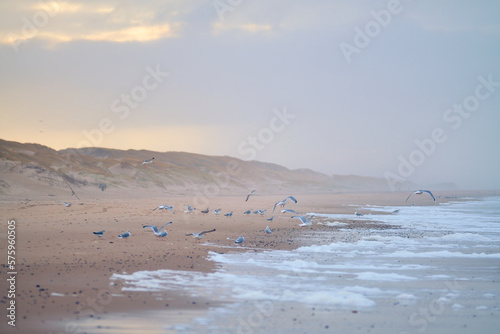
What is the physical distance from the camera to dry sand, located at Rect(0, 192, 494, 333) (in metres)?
8.21

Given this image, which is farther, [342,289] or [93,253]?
[93,253]

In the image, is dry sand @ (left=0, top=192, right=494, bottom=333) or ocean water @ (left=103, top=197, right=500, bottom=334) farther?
dry sand @ (left=0, top=192, right=494, bottom=333)

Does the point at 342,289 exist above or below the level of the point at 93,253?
below

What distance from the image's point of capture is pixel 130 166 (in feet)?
205

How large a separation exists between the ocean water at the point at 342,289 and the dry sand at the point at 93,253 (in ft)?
2.15

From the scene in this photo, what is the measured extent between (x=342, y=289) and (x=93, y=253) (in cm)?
674

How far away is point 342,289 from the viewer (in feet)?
32.9

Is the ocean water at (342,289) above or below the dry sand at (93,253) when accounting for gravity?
below

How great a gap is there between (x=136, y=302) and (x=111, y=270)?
8.68 feet

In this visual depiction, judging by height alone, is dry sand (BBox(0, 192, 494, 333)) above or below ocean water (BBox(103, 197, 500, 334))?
above

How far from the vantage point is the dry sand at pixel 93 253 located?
821 centimetres

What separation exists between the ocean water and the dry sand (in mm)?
655

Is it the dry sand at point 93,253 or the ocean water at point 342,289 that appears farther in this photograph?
the dry sand at point 93,253

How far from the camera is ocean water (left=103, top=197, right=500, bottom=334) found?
305 inches
